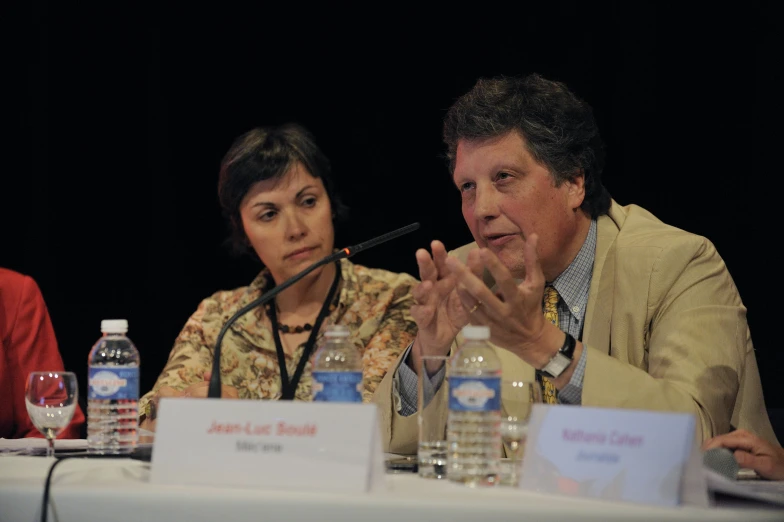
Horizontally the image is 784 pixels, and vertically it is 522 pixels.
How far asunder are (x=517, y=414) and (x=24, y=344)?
1725 millimetres

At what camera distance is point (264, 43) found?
11.7 feet

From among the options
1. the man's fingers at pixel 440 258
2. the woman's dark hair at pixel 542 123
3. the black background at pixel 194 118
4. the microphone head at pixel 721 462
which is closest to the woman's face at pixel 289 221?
the black background at pixel 194 118

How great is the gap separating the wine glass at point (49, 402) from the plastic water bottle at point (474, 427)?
74cm

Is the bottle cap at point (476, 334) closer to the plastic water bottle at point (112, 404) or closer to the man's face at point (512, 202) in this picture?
the plastic water bottle at point (112, 404)

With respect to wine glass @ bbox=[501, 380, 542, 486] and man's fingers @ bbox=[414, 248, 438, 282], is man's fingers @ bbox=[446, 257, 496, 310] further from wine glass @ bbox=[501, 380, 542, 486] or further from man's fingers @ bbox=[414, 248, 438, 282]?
wine glass @ bbox=[501, 380, 542, 486]

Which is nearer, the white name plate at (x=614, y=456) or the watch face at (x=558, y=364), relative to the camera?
the white name plate at (x=614, y=456)

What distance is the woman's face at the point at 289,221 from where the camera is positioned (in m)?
2.99

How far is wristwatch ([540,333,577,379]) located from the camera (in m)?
1.67

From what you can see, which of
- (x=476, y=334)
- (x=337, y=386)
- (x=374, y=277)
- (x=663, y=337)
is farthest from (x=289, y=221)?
(x=476, y=334)

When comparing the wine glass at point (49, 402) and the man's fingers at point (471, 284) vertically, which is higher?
the man's fingers at point (471, 284)

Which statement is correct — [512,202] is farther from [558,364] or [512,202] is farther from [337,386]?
[337,386]

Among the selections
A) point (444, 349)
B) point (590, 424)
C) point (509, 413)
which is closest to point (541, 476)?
point (590, 424)

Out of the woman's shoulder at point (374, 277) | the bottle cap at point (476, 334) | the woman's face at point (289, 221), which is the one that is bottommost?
the bottle cap at point (476, 334)

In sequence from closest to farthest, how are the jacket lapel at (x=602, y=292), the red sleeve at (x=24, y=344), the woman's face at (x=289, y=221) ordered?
the jacket lapel at (x=602, y=292) < the red sleeve at (x=24, y=344) < the woman's face at (x=289, y=221)
